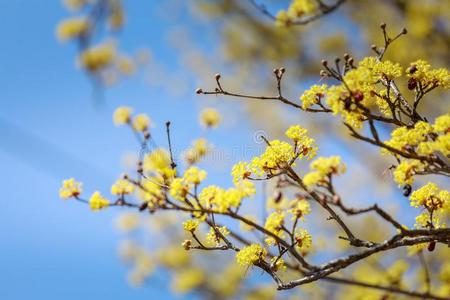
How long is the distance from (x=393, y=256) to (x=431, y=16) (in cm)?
357

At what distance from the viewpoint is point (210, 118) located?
3025 millimetres

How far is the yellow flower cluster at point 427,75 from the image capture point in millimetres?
2023

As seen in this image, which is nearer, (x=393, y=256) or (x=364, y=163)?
(x=393, y=256)

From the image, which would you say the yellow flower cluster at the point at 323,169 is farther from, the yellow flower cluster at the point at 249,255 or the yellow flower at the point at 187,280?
the yellow flower at the point at 187,280

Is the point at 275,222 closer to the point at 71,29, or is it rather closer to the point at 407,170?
the point at 407,170

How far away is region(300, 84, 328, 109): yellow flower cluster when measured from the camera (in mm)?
1926

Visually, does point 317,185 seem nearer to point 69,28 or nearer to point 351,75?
point 351,75

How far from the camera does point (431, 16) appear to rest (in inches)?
281

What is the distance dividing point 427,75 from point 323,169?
0.78 meters

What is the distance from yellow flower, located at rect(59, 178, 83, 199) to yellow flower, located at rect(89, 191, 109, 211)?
20cm

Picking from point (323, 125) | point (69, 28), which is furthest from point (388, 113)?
point (323, 125)

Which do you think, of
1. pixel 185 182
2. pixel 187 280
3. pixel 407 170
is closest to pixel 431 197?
pixel 407 170

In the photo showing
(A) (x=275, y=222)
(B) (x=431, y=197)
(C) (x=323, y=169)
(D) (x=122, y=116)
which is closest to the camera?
(C) (x=323, y=169)

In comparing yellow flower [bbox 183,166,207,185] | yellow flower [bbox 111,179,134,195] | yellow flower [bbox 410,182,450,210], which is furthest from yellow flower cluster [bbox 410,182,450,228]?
yellow flower [bbox 111,179,134,195]
